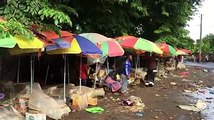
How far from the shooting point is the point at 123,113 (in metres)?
12.1

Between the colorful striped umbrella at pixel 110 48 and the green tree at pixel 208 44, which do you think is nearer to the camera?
the colorful striped umbrella at pixel 110 48

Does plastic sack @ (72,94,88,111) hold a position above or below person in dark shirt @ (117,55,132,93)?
below

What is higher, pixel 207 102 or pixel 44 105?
pixel 44 105

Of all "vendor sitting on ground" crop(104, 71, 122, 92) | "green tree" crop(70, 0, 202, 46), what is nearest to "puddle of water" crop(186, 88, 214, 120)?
"vendor sitting on ground" crop(104, 71, 122, 92)

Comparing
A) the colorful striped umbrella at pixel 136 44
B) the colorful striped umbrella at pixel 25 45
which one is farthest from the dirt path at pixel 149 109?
the colorful striped umbrella at pixel 25 45

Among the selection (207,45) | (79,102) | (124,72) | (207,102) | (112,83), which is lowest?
(207,102)

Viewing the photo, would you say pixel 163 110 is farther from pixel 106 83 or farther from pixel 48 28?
pixel 48 28

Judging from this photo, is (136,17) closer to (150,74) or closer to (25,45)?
→ (150,74)

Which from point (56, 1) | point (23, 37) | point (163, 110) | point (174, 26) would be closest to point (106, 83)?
point (163, 110)

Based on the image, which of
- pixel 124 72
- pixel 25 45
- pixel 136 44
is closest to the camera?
pixel 25 45

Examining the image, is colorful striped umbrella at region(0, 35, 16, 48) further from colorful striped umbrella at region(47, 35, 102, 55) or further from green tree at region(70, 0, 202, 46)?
green tree at region(70, 0, 202, 46)

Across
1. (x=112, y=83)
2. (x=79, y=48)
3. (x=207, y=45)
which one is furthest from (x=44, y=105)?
(x=207, y=45)

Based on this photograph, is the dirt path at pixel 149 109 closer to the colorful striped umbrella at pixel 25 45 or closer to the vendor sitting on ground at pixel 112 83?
the vendor sitting on ground at pixel 112 83

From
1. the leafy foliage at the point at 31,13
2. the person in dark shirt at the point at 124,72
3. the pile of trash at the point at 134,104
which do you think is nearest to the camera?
the leafy foliage at the point at 31,13
